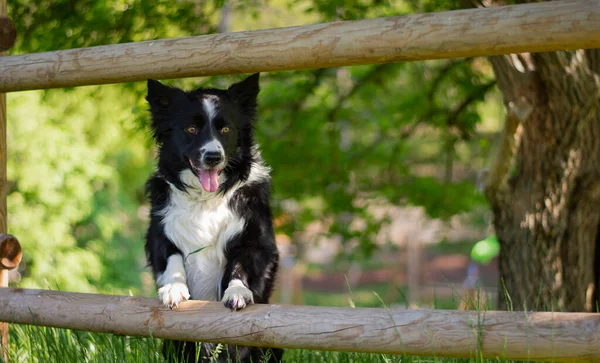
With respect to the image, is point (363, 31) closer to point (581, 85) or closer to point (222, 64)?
point (222, 64)

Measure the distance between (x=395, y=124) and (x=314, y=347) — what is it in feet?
16.9

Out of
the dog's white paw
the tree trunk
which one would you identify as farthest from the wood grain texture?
the tree trunk

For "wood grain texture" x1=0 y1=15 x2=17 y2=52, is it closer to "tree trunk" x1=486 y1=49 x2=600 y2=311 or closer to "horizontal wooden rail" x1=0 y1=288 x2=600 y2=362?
"horizontal wooden rail" x1=0 y1=288 x2=600 y2=362

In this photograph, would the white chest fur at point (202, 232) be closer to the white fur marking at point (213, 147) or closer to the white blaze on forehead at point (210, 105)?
the white fur marking at point (213, 147)

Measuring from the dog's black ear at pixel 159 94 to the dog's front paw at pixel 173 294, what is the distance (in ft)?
3.54

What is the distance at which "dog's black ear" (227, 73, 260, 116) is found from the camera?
12.4 ft

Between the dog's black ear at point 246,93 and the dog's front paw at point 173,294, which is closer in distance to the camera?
the dog's front paw at point 173,294

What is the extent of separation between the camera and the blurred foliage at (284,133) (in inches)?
222

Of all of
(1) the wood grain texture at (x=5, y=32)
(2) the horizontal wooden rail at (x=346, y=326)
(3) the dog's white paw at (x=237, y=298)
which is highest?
(1) the wood grain texture at (x=5, y=32)

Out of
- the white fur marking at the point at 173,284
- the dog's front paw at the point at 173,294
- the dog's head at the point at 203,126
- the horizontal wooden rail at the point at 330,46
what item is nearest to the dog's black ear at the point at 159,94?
the dog's head at the point at 203,126

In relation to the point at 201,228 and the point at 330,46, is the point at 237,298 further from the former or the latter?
the point at 330,46

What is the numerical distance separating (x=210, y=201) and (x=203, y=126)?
38 centimetres

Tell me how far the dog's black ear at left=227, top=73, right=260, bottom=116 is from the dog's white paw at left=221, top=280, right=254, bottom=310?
A: 106 cm

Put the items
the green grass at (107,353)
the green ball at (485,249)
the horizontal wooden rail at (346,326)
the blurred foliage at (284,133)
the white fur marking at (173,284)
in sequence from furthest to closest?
the blurred foliage at (284,133), the green ball at (485,249), the green grass at (107,353), the white fur marking at (173,284), the horizontal wooden rail at (346,326)
